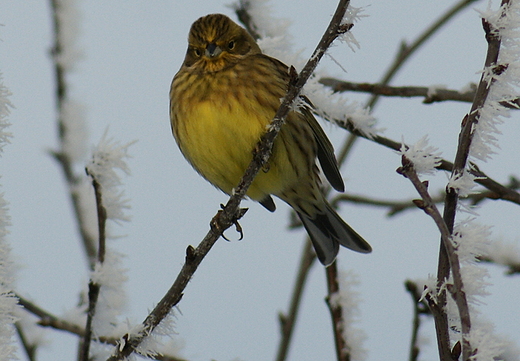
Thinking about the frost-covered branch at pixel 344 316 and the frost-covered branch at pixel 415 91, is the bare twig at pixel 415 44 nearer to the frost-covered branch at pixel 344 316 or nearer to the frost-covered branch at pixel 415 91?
the frost-covered branch at pixel 415 91

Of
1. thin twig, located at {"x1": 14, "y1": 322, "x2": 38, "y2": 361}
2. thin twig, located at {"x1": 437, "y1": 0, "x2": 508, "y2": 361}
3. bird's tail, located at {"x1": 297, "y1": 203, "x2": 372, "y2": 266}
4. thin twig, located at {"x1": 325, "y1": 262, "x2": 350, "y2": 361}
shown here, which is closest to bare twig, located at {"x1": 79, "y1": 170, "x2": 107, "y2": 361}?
thin twig, located at {"x1": 14, "y1": 322, "x2": 38, "y2": 361}

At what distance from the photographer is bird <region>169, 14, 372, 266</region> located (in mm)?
4090

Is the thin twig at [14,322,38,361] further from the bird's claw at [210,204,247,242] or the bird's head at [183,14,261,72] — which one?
the bird's head at [183,14,261,72]

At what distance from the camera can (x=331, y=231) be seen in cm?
512

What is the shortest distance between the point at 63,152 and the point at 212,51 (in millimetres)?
1417

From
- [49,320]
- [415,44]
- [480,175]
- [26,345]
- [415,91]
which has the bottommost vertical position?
[26,345]

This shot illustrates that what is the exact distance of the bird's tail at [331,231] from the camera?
4910 mm

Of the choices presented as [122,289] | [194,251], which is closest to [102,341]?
[122,289]

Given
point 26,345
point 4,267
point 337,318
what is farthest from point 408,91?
point 4,267

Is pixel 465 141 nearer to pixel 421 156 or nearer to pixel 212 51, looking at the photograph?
pixel 421 156

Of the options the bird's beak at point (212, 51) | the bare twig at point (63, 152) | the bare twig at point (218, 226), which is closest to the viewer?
the bare twig at point (218, 226)

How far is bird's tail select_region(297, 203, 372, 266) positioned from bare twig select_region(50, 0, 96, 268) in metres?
1.55

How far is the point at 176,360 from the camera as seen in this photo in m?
3.50

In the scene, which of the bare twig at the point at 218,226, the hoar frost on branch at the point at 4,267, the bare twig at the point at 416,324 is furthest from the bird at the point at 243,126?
the hoar frost on branch at the point at 4,267
